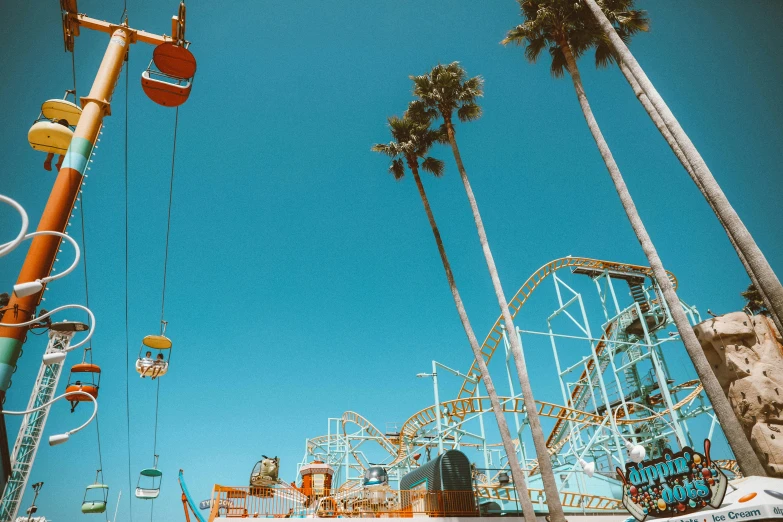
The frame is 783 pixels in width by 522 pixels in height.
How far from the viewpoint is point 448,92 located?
19.2 m

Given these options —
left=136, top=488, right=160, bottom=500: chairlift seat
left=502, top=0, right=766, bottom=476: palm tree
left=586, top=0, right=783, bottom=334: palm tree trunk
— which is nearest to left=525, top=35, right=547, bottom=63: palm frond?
left=502, top=0, right=766, bottom=476: palm tree

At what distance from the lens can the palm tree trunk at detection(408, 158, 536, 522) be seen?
1338 centimetres

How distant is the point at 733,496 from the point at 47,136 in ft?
47.3

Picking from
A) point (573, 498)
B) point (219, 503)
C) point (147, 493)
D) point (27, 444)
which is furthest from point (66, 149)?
point (27, 444)

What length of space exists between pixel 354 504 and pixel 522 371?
28.1ft

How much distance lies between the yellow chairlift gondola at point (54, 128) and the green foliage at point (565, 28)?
47.0ft

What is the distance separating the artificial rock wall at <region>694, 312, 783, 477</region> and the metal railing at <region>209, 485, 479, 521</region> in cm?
987

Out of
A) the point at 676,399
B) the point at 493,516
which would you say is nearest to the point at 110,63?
the point at 493,516

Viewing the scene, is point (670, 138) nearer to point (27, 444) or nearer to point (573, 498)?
point (573, 498)

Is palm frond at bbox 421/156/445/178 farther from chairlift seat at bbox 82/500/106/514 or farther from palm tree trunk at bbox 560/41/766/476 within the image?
chairlift seat at bbox 82/500/106/514

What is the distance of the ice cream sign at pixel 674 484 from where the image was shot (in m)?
10.0

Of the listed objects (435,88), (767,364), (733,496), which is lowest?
(733,496)

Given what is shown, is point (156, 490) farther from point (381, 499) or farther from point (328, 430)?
point (328, 430)

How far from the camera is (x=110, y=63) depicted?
7.44 m
